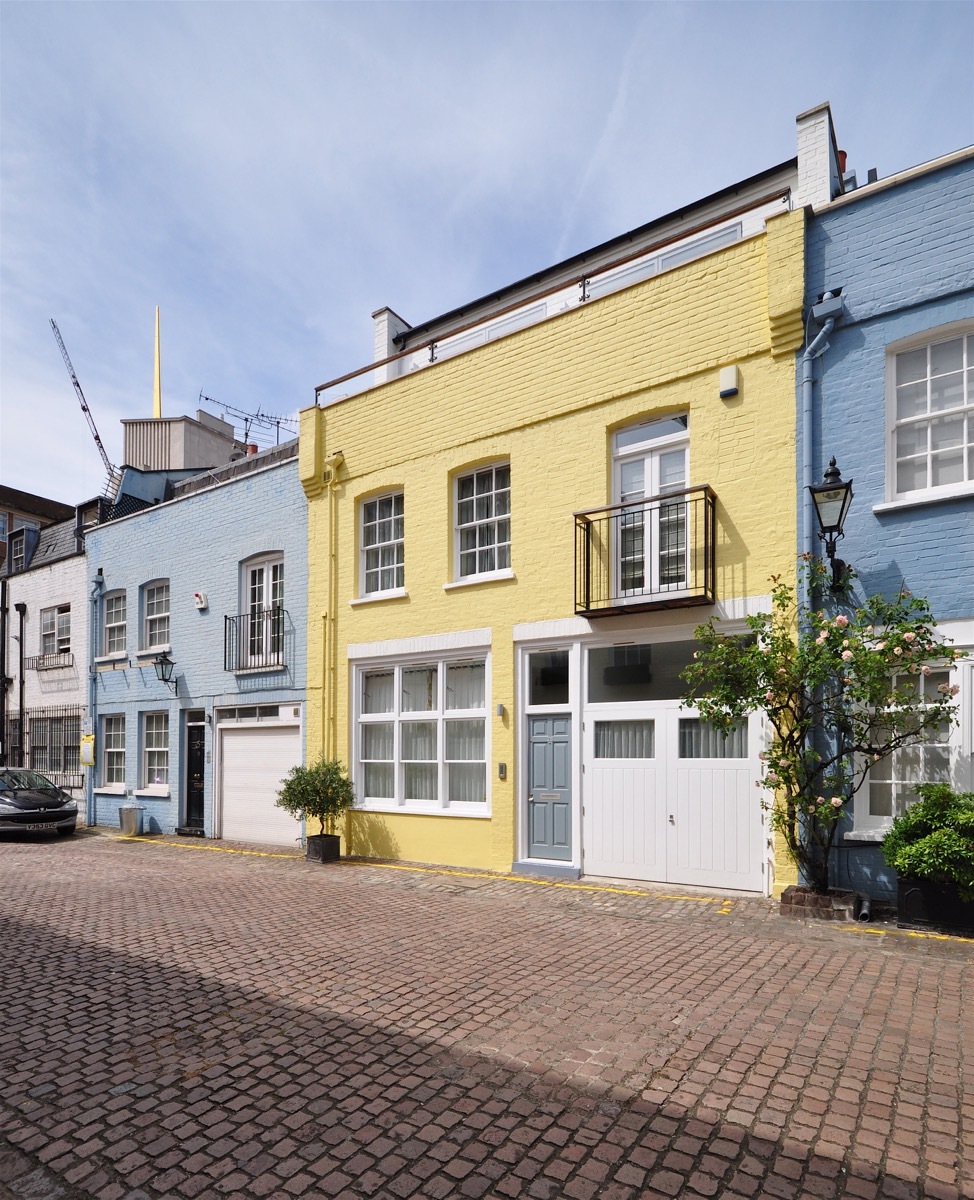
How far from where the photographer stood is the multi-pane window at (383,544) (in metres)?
13.3

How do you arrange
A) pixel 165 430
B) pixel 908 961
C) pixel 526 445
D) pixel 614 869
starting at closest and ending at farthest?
pixel 908 961
pixel 614 869
pixel 526 445
pixel 165 430

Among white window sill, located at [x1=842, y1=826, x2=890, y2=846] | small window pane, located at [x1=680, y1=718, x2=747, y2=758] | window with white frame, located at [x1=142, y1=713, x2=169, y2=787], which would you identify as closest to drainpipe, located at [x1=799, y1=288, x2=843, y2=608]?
small window pane, located at [x1=680, y1=718, x2=747, y2=758]

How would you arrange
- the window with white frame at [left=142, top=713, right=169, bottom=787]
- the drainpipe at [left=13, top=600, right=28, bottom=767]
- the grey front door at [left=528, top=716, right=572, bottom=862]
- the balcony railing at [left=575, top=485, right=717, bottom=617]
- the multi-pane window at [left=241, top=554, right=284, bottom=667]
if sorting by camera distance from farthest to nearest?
1. the drainpipe at [left=13, top=600, right=28, bottom=767]
2. the window with white frame at [left=142, top=713, right=169, bottom=787]
3. the multi-pane window at [left=241, top=554, right=284, bottom=667]
4. the grey front door at [left=528, top=716, right=572, bottom=862]
5. the balcony railing at [left=575, top=485, right=717, bottom=617]

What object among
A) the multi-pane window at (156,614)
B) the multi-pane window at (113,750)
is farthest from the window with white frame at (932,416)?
the multi-pane window at (113,750)

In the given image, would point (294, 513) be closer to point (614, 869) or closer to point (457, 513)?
point (457, 513)

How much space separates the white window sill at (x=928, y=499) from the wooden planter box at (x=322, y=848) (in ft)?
28.5

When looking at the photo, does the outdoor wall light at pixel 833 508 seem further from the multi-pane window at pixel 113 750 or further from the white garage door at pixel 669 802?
the multi-pane window at pixel 113 750

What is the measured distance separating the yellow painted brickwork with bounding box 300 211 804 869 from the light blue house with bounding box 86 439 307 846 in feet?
3.52

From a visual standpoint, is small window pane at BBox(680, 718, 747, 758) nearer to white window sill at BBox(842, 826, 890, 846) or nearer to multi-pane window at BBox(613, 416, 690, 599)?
white window sill at BBox(842, 826, 890, 846)

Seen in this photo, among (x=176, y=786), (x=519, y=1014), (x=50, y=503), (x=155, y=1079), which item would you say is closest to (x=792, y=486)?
(x=519, y=1014)

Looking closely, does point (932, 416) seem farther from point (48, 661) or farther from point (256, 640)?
point (48, 661)

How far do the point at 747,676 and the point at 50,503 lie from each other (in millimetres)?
41930

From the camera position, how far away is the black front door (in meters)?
16.6

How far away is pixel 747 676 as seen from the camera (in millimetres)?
8523
